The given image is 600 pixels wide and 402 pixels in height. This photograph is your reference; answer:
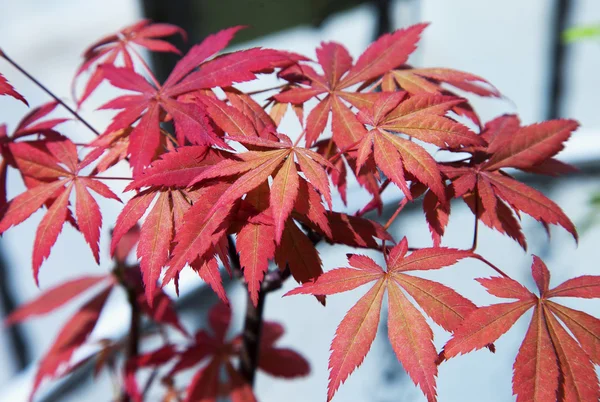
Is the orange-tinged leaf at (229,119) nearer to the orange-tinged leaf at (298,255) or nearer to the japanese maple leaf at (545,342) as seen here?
the orange-tinged leaf at (298,255)

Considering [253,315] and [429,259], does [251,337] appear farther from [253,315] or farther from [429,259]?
[429,259]

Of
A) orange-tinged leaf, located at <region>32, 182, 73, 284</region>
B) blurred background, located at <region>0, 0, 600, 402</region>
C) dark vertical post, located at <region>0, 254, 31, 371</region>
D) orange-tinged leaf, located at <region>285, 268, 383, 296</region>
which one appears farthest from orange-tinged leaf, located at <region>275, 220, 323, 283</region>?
dark vertical post, located at <region>0, 254, 31, 371</region>

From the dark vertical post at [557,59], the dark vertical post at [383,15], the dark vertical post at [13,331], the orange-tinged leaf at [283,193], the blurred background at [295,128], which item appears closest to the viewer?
the orange-tinged leaf at [283,193]

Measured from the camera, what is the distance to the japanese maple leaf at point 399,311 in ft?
1.36

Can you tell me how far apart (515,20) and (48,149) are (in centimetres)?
197

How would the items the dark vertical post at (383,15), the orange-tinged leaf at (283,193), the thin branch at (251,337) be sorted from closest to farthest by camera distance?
the orange-tinged leaf at (283,193), the thin branch at (251,337), the dark vertical post at (383,15)

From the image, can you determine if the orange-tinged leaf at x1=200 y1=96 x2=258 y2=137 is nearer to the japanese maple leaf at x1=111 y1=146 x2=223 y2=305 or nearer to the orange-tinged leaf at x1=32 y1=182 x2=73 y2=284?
the japanese maple leaf at x1=111 y1=146 x2=223 y2=305

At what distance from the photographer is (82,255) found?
165cm

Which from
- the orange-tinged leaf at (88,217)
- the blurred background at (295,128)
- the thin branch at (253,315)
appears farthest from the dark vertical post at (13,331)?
the orange-tinged leaf at (88,217)

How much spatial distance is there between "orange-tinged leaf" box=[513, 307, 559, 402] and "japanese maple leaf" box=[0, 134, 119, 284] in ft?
1.18

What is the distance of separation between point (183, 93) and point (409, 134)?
8.3 inches

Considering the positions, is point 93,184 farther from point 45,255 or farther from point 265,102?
point 265,102

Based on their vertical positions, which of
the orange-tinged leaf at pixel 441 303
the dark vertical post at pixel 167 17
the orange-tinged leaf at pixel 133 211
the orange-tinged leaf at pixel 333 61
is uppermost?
the dark vertical post at pixel 167 17

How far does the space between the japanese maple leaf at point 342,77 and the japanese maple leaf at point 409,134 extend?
4 cm
